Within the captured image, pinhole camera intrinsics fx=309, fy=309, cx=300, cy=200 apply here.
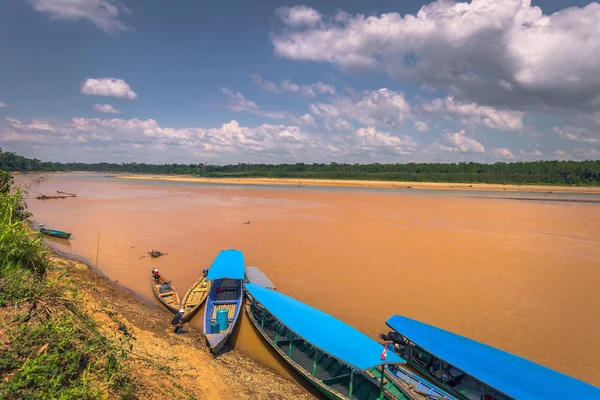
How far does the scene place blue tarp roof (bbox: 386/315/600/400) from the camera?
6788 millimetres

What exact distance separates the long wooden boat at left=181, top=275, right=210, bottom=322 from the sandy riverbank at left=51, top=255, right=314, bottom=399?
0.62m

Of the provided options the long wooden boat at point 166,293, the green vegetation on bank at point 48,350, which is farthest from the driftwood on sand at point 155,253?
the green vegetation on bank at point 48,350

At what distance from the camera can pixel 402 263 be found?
18641 millimetres

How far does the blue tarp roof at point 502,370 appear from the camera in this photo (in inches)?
267

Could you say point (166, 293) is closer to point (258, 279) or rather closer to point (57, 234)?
point (258, 279)

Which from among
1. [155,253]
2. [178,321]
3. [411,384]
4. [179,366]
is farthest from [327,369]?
[155,253]

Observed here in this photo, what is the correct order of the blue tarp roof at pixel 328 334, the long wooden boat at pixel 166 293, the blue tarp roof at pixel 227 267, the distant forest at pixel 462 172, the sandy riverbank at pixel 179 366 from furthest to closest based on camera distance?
the distant forest at pixel 462 172 < the blue tarp roof at pixel 227 267 < the long wooden boat at pixel 166 293 < the blue tarp roof at pixel 328 334 < the sandy riverbank at pixel 179 366

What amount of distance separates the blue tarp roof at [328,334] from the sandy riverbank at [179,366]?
5.07 feet

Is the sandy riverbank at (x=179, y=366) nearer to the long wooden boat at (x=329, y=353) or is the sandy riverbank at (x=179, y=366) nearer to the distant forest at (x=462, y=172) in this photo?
the long wooden boat at (x=329, y=353)

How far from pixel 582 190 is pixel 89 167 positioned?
236854 millimetres

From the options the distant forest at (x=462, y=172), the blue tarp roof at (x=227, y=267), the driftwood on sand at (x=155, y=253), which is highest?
the distant forest at (x=462, y=172)

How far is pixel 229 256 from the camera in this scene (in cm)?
1529

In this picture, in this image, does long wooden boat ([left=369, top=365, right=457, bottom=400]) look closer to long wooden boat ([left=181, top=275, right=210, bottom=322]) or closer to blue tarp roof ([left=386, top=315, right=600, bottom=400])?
blue tarp roof ([left=386, top=315, right=600, bottom=400])

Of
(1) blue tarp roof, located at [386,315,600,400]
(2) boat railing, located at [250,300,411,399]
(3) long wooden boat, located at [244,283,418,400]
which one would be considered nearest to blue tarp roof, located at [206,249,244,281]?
(3) long wooden boat, located at [244,283,418,400]
